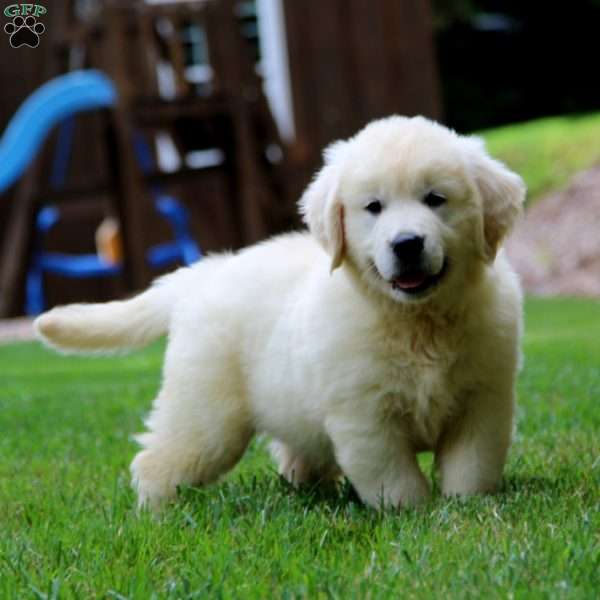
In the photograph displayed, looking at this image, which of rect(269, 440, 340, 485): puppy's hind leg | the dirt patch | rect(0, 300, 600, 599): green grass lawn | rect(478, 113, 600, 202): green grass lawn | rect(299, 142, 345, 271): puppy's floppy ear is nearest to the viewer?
rect(0, 300, 600, 599): green grass lawn

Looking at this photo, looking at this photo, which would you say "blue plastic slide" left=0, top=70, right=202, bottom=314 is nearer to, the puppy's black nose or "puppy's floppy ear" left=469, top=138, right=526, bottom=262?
"puppy's floppy ear" left=469, top=138, right=526, bottom=262

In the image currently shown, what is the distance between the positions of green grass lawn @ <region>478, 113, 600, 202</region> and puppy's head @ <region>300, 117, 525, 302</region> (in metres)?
16.3

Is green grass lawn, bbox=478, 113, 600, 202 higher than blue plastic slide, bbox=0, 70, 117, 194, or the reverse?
blue plastic slide, bbox=0, 70, 117, 194

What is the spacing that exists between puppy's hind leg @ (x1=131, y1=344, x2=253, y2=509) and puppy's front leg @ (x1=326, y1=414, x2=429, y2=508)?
0.58 metres

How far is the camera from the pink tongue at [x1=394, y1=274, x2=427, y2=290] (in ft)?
12.1

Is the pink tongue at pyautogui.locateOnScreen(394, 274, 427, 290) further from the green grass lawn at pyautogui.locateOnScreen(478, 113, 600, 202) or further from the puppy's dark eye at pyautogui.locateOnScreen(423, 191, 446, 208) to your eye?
the green grass lawn at pyautogui.locateOnScreen(478, 113, 600, 202)

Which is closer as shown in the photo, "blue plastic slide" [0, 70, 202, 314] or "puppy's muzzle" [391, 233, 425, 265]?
"puppy's muzzle" [391, 233, 425, 265]

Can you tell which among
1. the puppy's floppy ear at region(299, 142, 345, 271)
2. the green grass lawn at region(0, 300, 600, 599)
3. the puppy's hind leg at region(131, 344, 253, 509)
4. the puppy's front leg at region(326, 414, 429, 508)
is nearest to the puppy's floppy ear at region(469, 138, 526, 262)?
the puppy's floppy ear at region(299, 142, 345, 271)

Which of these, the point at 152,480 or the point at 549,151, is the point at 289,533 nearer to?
the point at 152,480

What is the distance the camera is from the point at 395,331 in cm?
378

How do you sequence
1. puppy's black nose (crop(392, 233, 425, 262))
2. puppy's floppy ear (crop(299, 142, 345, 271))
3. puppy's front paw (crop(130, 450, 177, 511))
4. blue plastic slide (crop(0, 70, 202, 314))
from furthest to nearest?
blue plastic slide (crop(0, 70, 202, 314))
puppy's front paw (crop(130, 450, 177, 511))
puppy's floppy ear (crop(299, 142, 345, 271))
puppy's black nose (crop(392, 233, 425, 262))

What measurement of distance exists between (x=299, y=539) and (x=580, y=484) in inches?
38.9

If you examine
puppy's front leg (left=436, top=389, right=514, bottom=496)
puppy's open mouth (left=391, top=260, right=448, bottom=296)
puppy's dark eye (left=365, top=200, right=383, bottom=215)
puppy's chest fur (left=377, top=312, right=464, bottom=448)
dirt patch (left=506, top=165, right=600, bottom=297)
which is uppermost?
puppy's dark eye (left=365, top=200, right=383, bottom=215)

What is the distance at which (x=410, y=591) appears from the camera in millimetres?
2613
